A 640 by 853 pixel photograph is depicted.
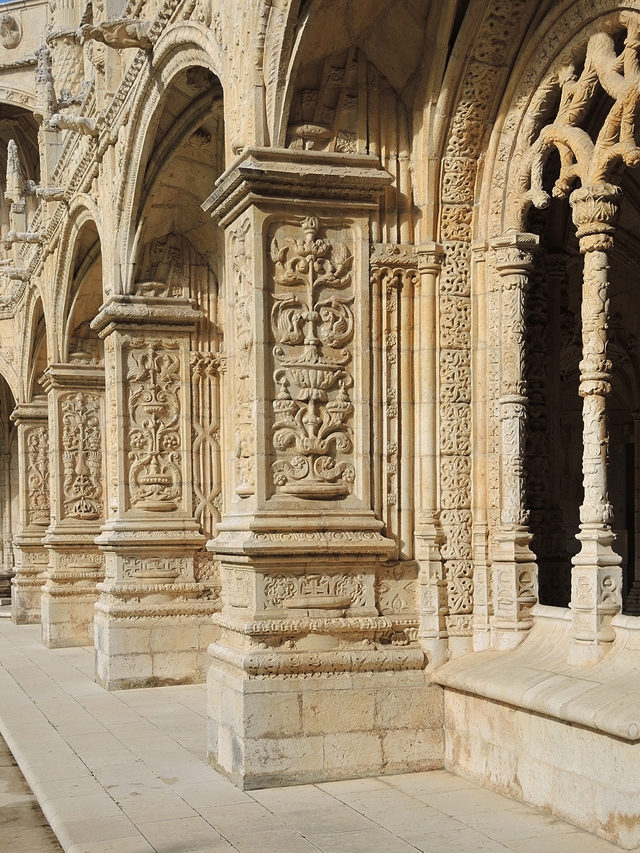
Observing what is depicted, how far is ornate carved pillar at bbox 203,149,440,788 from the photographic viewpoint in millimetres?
5527

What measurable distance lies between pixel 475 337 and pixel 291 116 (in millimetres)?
1478

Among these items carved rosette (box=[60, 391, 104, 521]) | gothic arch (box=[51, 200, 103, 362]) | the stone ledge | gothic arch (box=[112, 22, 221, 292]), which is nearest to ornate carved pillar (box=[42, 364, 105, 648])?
carved rosette (box=[60, 391, 104, 521])

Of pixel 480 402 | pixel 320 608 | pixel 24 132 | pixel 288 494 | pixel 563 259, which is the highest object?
pixel 24 132

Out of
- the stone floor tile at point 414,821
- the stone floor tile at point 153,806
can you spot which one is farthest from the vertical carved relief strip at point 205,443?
the stone floor tile at point 414,821

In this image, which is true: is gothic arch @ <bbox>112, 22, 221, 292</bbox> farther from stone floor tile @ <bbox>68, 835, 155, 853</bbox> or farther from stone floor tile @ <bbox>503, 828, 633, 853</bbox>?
stone floor tile @ <bbox>503, 828, 633, 853</bbox>

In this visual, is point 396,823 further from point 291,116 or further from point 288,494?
point 291,116

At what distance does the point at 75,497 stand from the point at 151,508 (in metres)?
3.53

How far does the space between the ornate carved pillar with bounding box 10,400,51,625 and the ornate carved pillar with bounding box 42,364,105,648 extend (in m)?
3.15

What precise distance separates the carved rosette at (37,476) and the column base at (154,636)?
6943 mm

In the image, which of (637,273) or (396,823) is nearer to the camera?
(396,823)

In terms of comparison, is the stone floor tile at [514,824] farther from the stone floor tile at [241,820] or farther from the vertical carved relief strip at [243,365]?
the vertical carved relief strip at [243,365]

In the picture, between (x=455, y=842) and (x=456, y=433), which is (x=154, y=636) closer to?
(x=456, y=433)

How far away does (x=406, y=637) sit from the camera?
5.85m

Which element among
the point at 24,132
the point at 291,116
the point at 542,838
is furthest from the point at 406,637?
Answer: the point at 24,132
